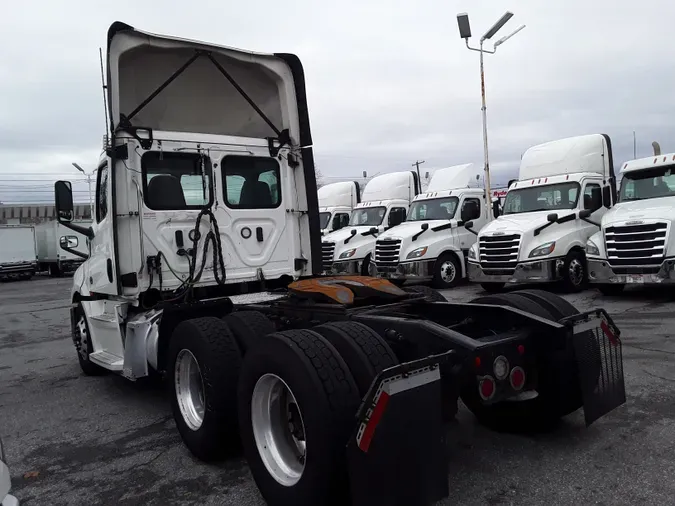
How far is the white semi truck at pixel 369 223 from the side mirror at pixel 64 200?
10369 millimetres

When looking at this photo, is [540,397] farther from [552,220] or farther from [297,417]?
[552,220]

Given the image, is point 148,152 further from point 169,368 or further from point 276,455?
point 276,455

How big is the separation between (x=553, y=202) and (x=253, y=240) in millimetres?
9036

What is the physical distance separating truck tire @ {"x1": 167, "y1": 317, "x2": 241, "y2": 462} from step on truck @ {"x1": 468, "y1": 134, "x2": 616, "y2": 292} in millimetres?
9153

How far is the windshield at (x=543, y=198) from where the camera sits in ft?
42.3

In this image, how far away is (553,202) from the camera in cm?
1313

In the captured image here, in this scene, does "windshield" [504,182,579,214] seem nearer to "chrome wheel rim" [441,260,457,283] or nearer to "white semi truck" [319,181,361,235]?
"chrome wheel rim" [441,260,457,283]

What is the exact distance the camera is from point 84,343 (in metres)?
7.00

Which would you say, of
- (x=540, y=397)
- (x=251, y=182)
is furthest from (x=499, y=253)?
(x=540, y=397)

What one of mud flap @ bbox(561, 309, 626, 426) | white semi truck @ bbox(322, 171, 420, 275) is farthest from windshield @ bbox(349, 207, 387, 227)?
mud flap @ bbox(561, 309, 626, 426)

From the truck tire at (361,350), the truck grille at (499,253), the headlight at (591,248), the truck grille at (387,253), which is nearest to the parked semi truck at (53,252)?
the truck grille at (387,253)

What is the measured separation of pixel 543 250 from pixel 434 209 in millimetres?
4337

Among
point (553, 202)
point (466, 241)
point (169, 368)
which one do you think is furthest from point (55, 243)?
point (169, 368)

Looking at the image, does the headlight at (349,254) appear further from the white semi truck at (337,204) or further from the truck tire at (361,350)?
the truck tire at (361,350)
